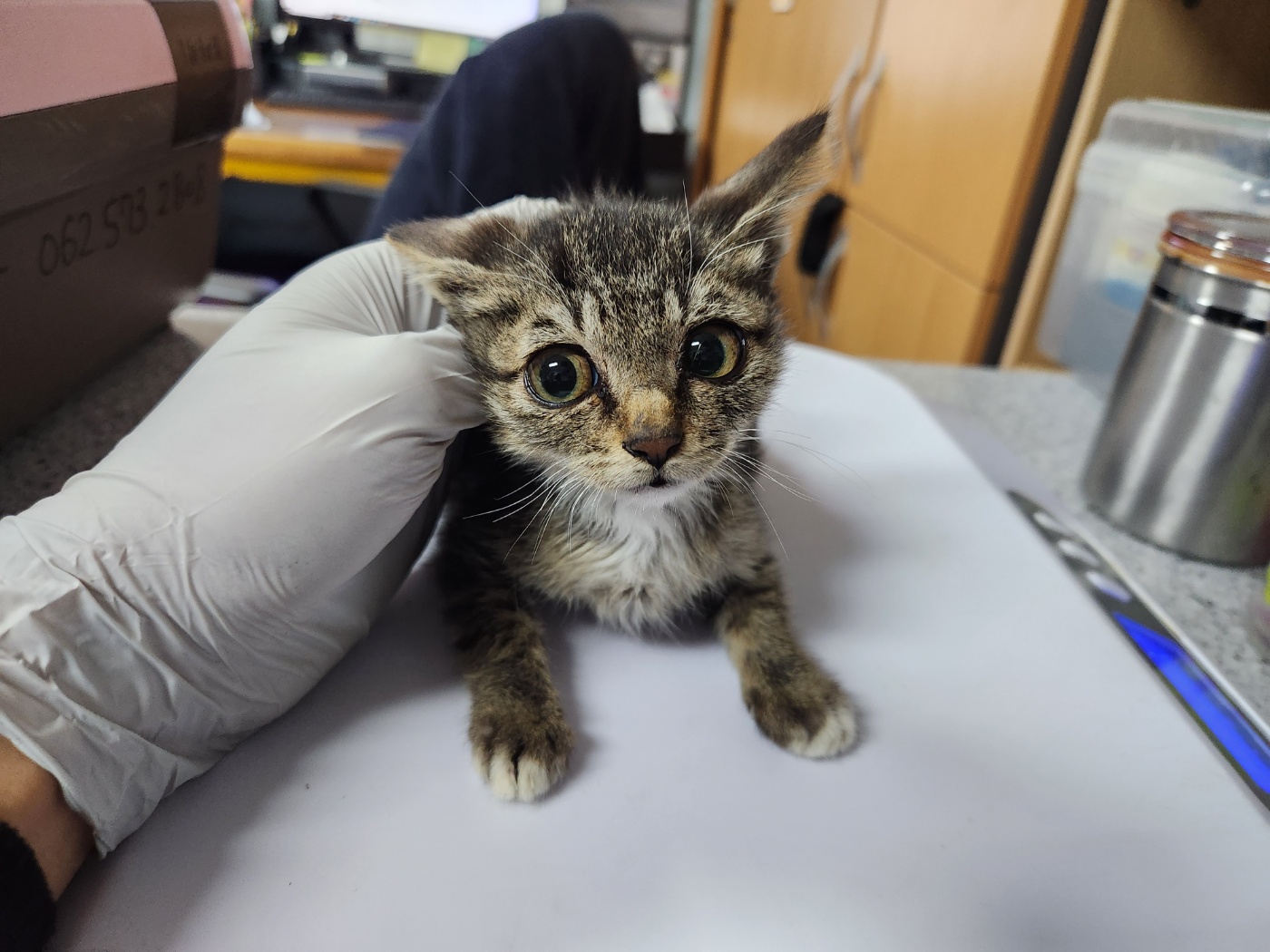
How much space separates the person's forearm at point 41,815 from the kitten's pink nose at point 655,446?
44 cm

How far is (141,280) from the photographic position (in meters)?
0.90

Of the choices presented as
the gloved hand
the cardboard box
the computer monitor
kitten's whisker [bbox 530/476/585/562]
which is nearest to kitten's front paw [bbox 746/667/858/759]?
kitten's whisker [bbox 530/476/585/562]

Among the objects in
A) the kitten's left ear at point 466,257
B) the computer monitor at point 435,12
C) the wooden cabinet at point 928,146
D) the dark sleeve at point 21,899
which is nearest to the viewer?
the dark sleeve at point 21,899

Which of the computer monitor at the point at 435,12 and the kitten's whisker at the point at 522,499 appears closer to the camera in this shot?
the kitten's whisker at the point at 522,499

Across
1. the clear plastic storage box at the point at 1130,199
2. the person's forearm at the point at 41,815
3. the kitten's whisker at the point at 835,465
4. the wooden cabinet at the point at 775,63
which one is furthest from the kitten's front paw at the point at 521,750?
the wooden cabinet at the point at 775,63

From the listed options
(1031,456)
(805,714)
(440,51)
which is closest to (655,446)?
(805,714)

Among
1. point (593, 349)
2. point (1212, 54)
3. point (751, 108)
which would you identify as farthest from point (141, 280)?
point (751, 108)

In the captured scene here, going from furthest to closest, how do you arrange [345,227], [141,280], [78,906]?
1. [345,227]
2. [141,280]
3. [78,906]

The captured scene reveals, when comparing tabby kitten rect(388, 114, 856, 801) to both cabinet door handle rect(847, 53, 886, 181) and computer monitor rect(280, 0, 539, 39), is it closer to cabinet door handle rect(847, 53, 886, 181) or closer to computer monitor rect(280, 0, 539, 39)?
cabinet door handle rect(847, 53, 886, 181)

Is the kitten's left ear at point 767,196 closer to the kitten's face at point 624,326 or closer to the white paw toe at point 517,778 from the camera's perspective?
the kitten's face at point 624,326

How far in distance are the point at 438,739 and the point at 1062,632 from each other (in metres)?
0.60

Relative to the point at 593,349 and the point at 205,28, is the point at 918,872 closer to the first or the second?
the point at 593,349

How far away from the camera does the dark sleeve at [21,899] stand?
0.41m

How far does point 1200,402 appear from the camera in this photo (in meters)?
0.84
